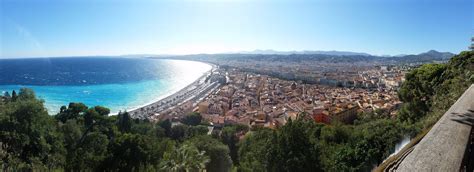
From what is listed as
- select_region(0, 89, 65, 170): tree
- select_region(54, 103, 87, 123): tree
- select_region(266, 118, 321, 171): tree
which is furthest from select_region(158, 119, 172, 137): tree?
select_region(266, 118, 321, 171): tree

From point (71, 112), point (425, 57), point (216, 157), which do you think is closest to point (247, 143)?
point (216, 157)

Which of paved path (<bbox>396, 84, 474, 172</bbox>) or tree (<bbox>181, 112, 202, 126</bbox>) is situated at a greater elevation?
paved path (<bbox>396, 84, 474, 172</bbox>)

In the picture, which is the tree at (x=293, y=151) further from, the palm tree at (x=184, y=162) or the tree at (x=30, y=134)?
the tree at (x=30, y=134)

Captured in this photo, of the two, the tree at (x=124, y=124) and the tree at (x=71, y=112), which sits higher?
the tree at (x=71, y=112)

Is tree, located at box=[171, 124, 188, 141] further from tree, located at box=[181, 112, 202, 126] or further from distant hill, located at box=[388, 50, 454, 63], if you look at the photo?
distant hill, located at box=[388, 50, 454, 63]

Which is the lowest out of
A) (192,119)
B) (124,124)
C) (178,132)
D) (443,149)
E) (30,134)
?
(192,119)

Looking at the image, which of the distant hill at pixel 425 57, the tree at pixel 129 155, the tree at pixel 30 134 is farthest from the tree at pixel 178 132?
the distant hill at pixel 425 57

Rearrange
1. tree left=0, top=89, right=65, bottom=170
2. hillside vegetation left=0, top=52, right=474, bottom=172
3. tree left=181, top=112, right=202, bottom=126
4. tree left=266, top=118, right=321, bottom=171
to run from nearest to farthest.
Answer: hillside vegetation left=0, top=52, right=474, bottom=172
tree left=266, top=118, right=321, bottom=171
tree left=0, top=89, right=65, bottom=170
tree left=181, top=112, right=202, bottom=126

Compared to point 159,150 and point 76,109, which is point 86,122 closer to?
point 76,109

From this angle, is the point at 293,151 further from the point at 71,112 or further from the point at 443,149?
the point at 71,112
